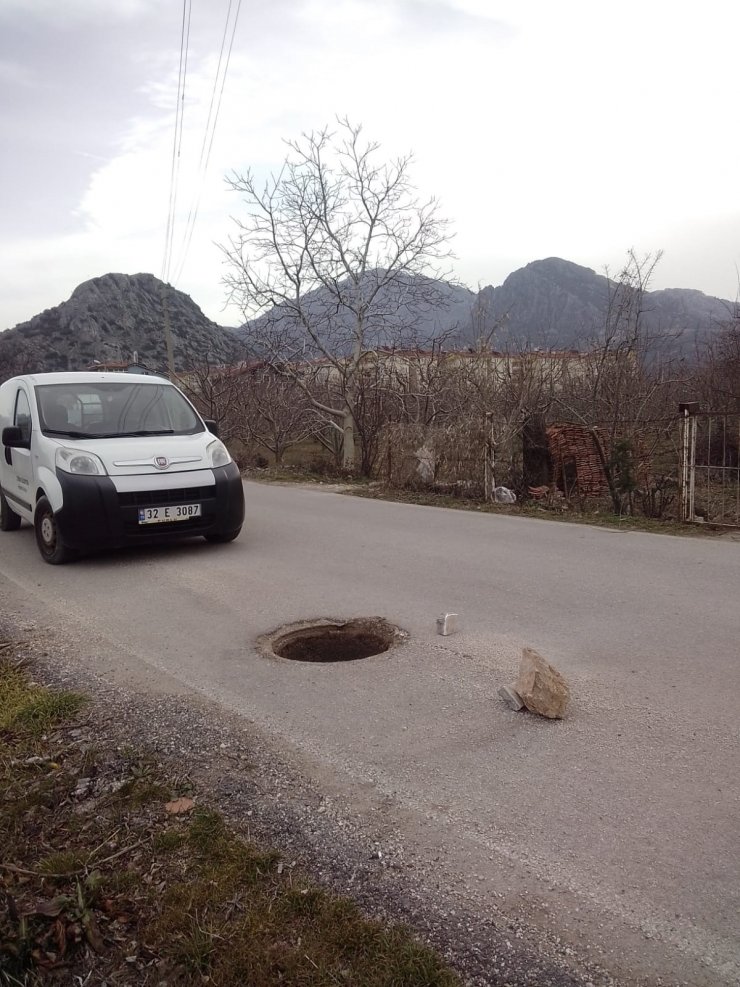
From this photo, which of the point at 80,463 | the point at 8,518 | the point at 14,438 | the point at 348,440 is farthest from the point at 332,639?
the point at 348,440

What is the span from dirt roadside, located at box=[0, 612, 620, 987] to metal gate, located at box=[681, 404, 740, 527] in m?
7.99

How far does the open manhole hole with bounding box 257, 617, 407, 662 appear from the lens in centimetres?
505

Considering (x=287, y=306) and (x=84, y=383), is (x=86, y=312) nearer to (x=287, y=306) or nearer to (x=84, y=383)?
(x=287, y=306)

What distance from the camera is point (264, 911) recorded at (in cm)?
231

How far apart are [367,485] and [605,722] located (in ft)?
39.7

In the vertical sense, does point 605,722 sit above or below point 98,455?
below

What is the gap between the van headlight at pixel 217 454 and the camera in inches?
316

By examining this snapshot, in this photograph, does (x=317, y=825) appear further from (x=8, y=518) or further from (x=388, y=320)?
(x=388, y=320)

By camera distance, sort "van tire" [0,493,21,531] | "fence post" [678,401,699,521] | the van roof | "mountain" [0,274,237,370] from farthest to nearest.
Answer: "mountain" [0,274,237,370]
"fence post" [678,401,699,521]
"van tire" [0,493,21,531]
the van roof

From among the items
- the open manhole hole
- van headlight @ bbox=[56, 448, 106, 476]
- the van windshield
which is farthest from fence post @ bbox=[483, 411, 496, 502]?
the open manhole hole

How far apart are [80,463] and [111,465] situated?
31cm

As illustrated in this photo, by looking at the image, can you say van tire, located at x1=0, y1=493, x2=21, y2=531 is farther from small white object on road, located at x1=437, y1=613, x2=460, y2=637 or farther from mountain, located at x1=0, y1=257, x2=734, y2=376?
mountain, located at x1=0, y1=257, x2=734, y2=376

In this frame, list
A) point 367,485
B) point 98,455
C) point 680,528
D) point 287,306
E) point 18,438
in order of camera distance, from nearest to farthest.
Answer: point 98,455 < point 18,438 < point 680,528 < point 367,485 < point 287,306

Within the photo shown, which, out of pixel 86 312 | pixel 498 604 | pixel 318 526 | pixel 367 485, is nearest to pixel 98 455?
pixel 318 526
